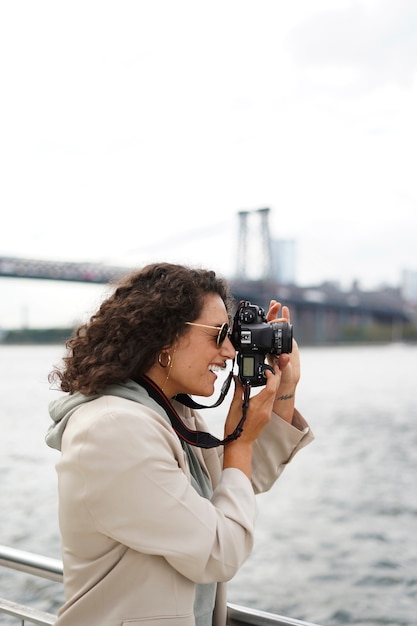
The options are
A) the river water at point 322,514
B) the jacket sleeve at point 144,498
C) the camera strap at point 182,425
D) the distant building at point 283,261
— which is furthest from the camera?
the distant building at point 283,261

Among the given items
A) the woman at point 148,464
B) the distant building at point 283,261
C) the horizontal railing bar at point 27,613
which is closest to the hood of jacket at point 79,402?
the woman at point 148,464

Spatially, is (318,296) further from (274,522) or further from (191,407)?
(191,407)

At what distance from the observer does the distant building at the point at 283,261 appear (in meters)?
15.9

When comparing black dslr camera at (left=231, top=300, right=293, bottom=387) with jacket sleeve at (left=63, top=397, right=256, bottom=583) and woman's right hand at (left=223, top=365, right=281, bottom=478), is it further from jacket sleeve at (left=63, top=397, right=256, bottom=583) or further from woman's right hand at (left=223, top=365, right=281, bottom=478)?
jacket sleeve at (left=63, top=397, right=256, bottom=583)

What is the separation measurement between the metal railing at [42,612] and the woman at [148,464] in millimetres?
26

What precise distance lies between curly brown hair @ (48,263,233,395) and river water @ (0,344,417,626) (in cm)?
20

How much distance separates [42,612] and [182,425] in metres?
0.42

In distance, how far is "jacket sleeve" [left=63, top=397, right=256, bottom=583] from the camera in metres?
0.72

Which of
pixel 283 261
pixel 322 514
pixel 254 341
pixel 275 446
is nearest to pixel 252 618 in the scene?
pixel 275 446

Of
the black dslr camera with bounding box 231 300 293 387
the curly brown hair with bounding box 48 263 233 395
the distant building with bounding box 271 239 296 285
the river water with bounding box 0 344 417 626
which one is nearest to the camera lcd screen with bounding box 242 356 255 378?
the black dslr camera with bounding box 231 300 293 387

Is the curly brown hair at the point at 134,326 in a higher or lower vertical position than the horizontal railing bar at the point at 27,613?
higher

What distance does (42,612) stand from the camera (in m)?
1.04

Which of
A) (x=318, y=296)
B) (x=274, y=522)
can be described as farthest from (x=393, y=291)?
(x=274, y=522)

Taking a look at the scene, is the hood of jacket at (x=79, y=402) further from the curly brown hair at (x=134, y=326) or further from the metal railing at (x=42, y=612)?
the metal railing at (x=42, y=612)
